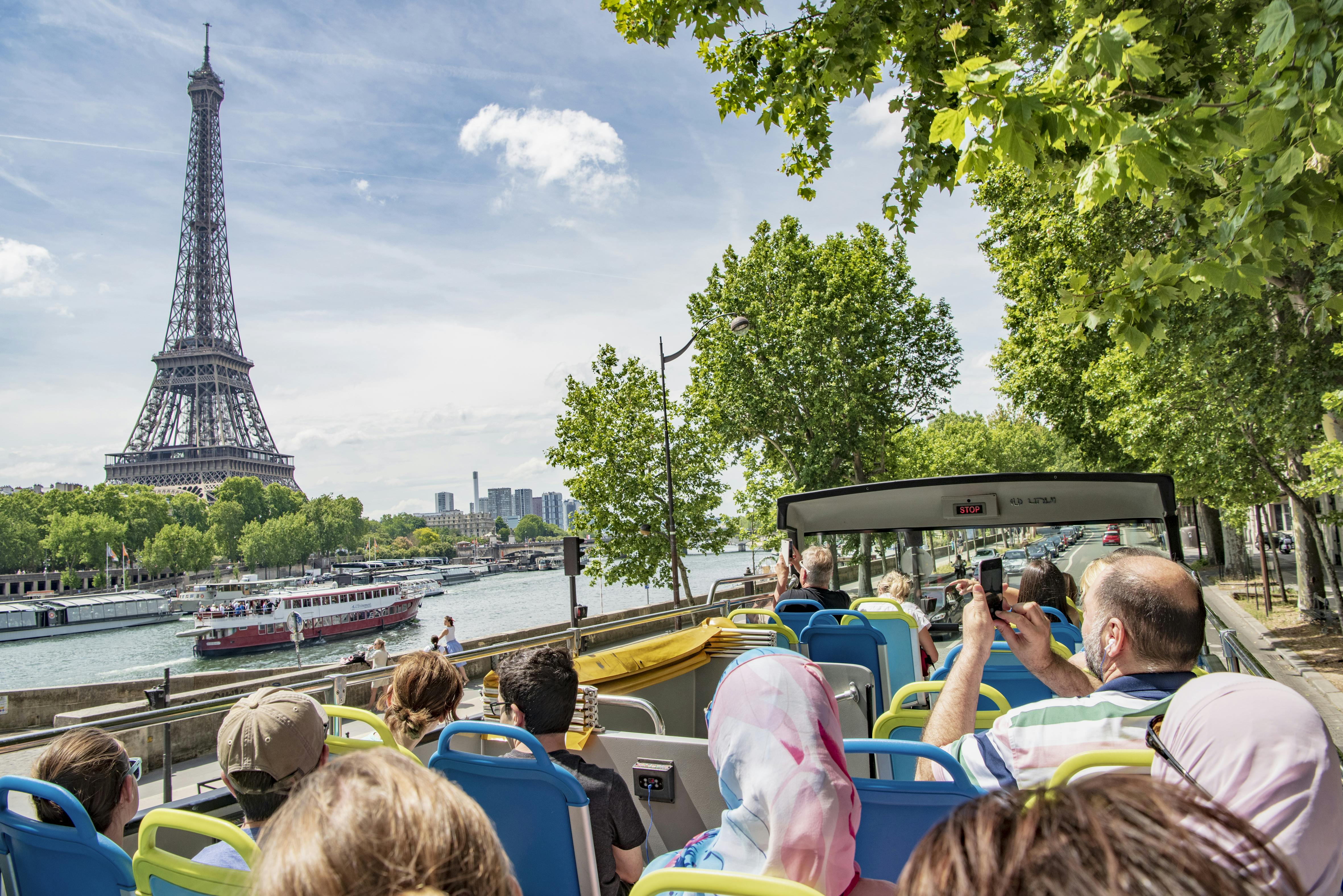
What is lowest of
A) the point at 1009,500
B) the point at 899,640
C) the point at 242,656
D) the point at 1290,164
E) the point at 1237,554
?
the point at 242,656

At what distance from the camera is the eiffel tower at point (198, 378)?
385 ft

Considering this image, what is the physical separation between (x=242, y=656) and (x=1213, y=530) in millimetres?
59864

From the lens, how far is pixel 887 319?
3309 centimetres

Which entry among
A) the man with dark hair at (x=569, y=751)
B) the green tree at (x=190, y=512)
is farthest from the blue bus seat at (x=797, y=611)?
the green tree at (x=190, y=512)

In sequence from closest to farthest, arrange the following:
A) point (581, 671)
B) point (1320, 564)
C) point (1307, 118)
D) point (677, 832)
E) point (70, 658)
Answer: point (677, 832) < point (1307, 118) < point (581, 671) < point (1320, 564) < point (70, 658)

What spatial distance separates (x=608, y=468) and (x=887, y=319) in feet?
42.6

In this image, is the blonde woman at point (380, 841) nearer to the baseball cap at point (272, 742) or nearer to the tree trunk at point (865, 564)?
the baseball cap at point (272, 742)

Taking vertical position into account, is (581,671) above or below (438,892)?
below

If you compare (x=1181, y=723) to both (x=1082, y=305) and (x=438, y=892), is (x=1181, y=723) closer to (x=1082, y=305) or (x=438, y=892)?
(x=438, y=892)

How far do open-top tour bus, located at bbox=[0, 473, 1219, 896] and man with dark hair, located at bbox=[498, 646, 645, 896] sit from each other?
0.20 metres

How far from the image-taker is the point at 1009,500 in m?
5.78

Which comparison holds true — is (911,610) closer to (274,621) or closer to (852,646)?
(852,646)

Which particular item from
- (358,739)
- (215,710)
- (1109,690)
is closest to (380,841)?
(1109,690)

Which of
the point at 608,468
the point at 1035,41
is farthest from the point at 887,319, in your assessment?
the point at 1035,41
